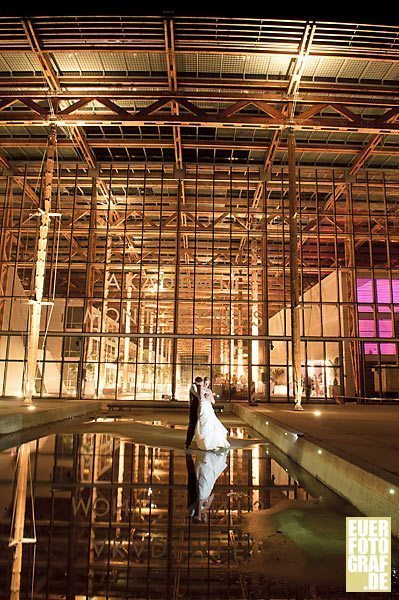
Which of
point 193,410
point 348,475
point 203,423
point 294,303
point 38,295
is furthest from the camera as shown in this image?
point 294,303

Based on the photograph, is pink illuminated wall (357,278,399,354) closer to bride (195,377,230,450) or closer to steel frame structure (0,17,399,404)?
steel frame structure (0,17,399,404)

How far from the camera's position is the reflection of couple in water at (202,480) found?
5071 millimetres

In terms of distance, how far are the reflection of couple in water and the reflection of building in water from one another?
103 millimetres

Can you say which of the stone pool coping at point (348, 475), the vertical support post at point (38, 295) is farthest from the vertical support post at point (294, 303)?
the vertical support post at point (38, 295)

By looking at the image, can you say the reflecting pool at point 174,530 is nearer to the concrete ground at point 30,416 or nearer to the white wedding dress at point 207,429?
the white wedding dress at point 207,429

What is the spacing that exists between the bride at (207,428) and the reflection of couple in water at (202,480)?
0.33 metres

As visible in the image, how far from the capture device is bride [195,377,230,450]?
9.19 metres

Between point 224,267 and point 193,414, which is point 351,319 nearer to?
point 224,267

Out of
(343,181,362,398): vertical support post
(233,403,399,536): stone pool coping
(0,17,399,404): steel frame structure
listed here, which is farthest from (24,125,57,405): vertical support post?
(343,181,362,398): vertical support post

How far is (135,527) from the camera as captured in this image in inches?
177

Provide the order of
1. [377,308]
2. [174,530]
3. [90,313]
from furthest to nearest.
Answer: [377,308], [90,313], [174,530]

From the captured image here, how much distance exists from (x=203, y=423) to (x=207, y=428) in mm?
138

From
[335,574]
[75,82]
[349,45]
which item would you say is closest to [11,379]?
[75,82]

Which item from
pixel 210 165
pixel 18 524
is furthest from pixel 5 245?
pixel 18 524
